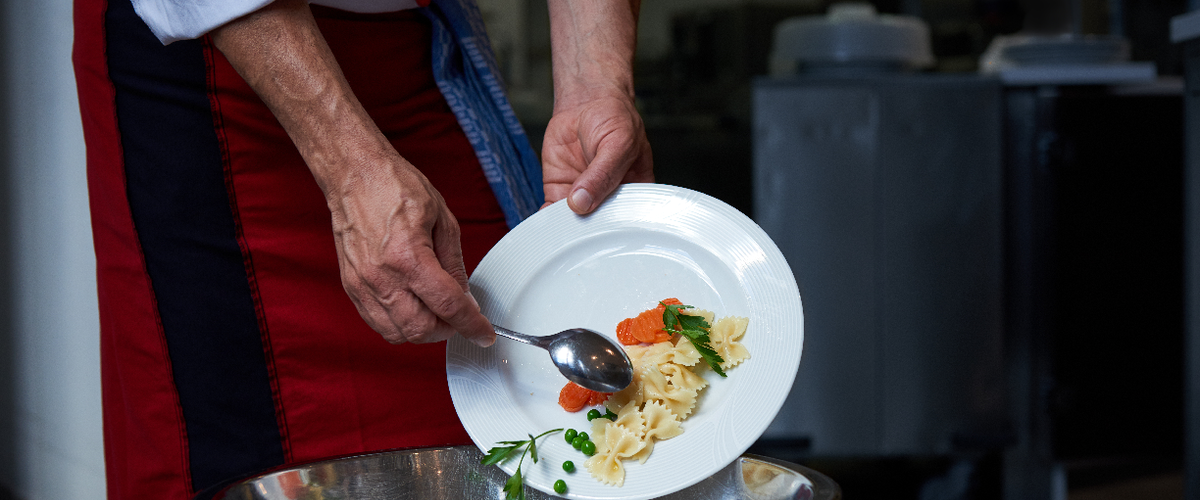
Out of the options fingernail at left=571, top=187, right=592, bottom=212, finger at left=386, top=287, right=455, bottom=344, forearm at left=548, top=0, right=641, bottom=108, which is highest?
forearm at left=548, top=0, right=641, bottom=108

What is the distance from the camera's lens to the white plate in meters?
0.68

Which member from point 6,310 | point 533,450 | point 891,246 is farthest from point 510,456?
point 891,246

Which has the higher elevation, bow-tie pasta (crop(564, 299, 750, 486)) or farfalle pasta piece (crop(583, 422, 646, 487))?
bow-tie pasta (crop(564, 299, 750, 486))

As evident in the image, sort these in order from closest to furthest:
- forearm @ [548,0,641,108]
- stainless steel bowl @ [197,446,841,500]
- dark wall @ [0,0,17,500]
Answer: stainless steel bowl @ [197,446,841,500]
forearm @ [548,0,641,108]
dark wall @ [0,0,17,500]

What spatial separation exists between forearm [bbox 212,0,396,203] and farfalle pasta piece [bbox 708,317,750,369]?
0.99 feet

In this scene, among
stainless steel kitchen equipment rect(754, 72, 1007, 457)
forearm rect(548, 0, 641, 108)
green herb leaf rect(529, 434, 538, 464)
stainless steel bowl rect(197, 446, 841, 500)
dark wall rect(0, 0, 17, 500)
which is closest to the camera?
stainless steel bowl rect(197, 446, 841, 500)

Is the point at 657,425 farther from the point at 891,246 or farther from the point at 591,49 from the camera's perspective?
the point at 891,246

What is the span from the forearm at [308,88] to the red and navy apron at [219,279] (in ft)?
0.57

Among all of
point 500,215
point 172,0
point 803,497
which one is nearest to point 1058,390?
point 500,215

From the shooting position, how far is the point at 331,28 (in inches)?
35.3

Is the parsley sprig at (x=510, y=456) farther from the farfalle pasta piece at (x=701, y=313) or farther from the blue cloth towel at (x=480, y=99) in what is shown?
the blue cloth towel at (x=480, y=99)

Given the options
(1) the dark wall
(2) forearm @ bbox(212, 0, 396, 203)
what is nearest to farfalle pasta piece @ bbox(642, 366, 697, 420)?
(2) forearm @ bbox(212, 0, 396, 203)

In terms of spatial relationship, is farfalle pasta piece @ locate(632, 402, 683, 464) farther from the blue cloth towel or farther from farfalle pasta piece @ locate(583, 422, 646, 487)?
the blue cloth towel

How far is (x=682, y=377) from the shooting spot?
2.43 feet
